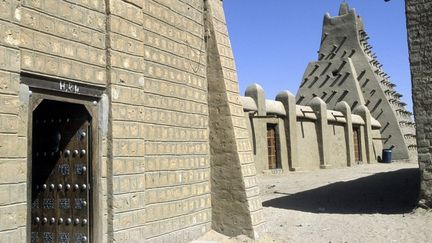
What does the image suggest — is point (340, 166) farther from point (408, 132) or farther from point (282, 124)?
point (408, 132)

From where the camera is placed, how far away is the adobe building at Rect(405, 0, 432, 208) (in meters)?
8.63

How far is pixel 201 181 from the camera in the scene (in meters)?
6.42

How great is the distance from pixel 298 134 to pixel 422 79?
10.7 meters

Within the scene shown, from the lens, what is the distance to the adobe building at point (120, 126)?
3.58m

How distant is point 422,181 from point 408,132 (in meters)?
23.9

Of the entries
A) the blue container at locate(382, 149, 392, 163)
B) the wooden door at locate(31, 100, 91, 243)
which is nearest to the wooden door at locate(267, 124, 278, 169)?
the blue container at locate(382, 149, 392, 163)

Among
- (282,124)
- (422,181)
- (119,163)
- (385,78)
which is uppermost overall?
(385,78)

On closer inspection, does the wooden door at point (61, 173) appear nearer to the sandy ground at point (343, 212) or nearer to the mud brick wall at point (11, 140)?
the mud brick wall at point (11, 140)

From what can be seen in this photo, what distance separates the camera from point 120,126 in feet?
15.0

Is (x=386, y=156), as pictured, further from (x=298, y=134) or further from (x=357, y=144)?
(x=298, y=134)

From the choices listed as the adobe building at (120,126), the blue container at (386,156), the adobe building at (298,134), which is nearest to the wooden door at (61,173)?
the adobe building at (120,126)

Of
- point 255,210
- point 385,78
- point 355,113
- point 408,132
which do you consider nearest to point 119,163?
point 255,210

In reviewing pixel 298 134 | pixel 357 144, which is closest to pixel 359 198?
pixel 298 134

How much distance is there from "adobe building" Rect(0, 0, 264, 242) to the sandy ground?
2.76 ft
